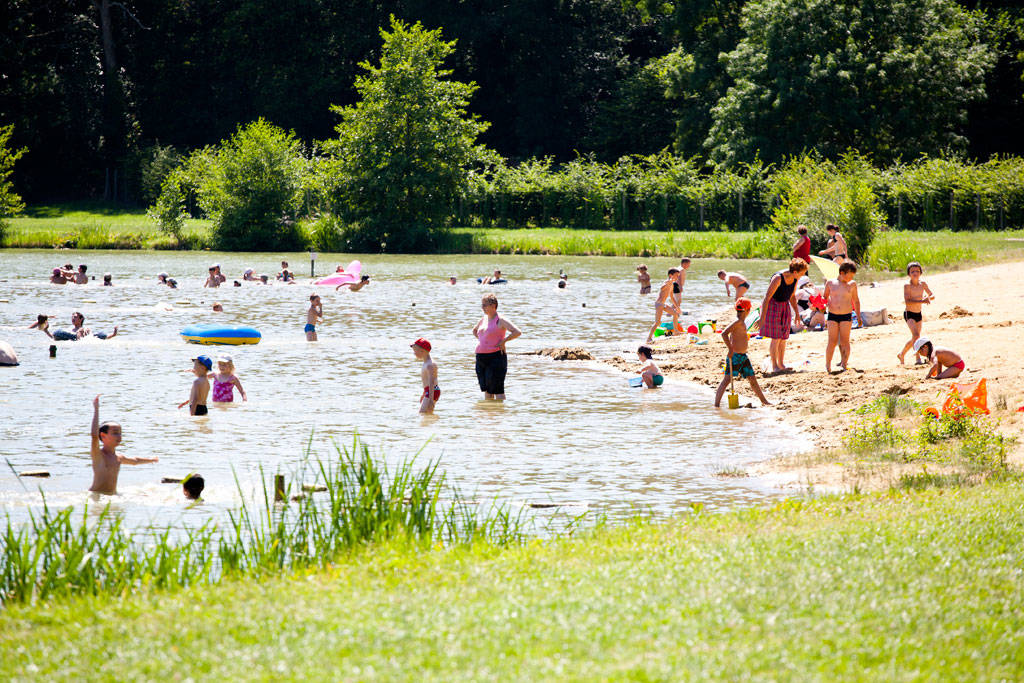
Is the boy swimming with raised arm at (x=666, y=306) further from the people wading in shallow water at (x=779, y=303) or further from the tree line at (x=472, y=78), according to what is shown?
the tree line at (x=472, y=78)

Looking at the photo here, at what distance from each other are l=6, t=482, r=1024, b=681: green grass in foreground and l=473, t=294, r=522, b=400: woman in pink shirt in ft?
29.5

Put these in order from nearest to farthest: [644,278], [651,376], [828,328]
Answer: [828,328] → [651,376] → [644,278]

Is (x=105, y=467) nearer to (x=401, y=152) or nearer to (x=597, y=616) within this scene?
(x=597, y=616)

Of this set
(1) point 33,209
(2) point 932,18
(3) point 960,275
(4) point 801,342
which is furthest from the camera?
(1) point 33,209

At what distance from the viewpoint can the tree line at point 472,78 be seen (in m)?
65.1

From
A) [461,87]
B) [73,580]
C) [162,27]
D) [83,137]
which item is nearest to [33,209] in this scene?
[83,137]

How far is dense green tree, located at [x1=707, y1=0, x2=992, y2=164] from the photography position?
202 ft

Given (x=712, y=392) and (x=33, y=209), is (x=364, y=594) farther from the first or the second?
(x=33, y=209)

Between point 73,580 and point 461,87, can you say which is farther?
point 461,87

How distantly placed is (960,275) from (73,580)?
87.7 ft

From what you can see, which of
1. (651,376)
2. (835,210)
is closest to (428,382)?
(651,376)

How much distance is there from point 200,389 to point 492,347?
4.25 meters

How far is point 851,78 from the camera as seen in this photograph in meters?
61.3

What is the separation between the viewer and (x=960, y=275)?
30.3m
